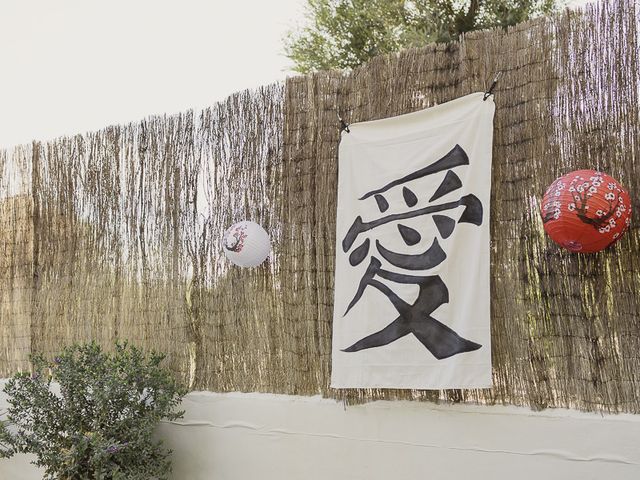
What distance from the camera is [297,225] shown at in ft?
12.6

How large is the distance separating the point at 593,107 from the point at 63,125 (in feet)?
20.4

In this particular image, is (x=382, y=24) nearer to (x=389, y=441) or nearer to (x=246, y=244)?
(x=246, y=244)

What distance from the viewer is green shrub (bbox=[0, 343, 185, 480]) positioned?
12.3 ft

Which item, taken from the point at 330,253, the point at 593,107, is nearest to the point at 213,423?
the point at 330,253

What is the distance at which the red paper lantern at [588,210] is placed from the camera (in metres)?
2.55

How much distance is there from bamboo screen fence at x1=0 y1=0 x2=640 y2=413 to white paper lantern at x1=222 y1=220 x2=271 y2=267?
0.39ft

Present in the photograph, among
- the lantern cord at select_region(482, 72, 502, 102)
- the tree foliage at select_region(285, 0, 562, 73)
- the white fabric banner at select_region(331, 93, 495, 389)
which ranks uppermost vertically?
the tree foliage at select_region(285, 0, 562, 73)

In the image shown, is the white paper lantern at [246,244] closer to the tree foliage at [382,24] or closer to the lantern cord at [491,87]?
the lantern cord at [491,87]

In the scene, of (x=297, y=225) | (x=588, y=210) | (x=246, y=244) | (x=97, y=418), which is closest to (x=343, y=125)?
(x=297, y=225)

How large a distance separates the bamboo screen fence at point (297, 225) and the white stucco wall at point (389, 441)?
0.08 meters

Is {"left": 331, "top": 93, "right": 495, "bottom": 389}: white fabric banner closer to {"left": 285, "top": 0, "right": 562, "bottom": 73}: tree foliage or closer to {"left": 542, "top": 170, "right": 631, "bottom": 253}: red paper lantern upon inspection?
{"left": 542, "top": 170, "right": 631, "bottom": 253}: red paper lantern

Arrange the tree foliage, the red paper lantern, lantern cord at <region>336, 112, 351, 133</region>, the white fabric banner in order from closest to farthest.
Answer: the red paper lantern → the white fabric banner → lantern cord at <region>336, 112, 351, 133</region> → the tree foliage

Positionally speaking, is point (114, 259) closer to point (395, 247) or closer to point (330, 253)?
point (330, 253)

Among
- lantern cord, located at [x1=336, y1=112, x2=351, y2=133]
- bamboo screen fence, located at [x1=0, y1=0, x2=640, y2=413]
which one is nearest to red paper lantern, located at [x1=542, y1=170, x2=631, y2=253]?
bamboo screen fence, located at [x1=0, y1=0, x2=640, y2=413]
